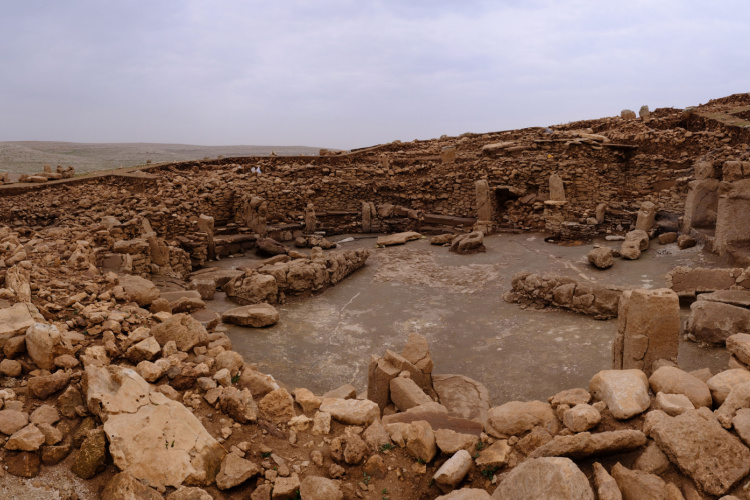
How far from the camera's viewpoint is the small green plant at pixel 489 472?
2822mm

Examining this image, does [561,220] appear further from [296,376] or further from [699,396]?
[699,396]

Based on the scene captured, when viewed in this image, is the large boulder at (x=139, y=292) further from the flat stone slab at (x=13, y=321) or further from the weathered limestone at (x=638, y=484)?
the weathered limestone at (x=638, y=484)

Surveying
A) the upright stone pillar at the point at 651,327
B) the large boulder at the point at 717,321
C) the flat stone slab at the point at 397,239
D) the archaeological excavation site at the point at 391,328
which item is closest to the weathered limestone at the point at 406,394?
the archaeological excavation site at the point at 391,328

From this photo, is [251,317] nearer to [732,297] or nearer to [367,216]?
[732,297]

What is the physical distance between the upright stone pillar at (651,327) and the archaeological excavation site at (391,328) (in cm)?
2

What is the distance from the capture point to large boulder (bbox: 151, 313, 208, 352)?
4180mm

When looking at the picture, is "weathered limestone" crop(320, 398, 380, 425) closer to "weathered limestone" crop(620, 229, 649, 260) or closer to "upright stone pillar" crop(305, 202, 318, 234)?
"weathered limestone" crop(620, 229, 649, 260)

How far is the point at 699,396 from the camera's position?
10.1 ft

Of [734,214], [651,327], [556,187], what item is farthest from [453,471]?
[556,187]

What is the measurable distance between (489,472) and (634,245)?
33.1 feet

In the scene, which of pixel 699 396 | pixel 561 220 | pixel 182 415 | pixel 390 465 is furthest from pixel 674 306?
pixel 561 220

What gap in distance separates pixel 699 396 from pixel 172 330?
4.35 metres

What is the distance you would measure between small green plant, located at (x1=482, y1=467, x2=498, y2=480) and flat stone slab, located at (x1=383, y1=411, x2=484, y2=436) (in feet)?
2.20

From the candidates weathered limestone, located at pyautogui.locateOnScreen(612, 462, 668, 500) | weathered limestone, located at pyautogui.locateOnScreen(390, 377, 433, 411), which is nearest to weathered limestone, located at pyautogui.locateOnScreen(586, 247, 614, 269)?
weathered limestone, located at pyautogui.locateOnScreen(390, 377, 433, 411)
